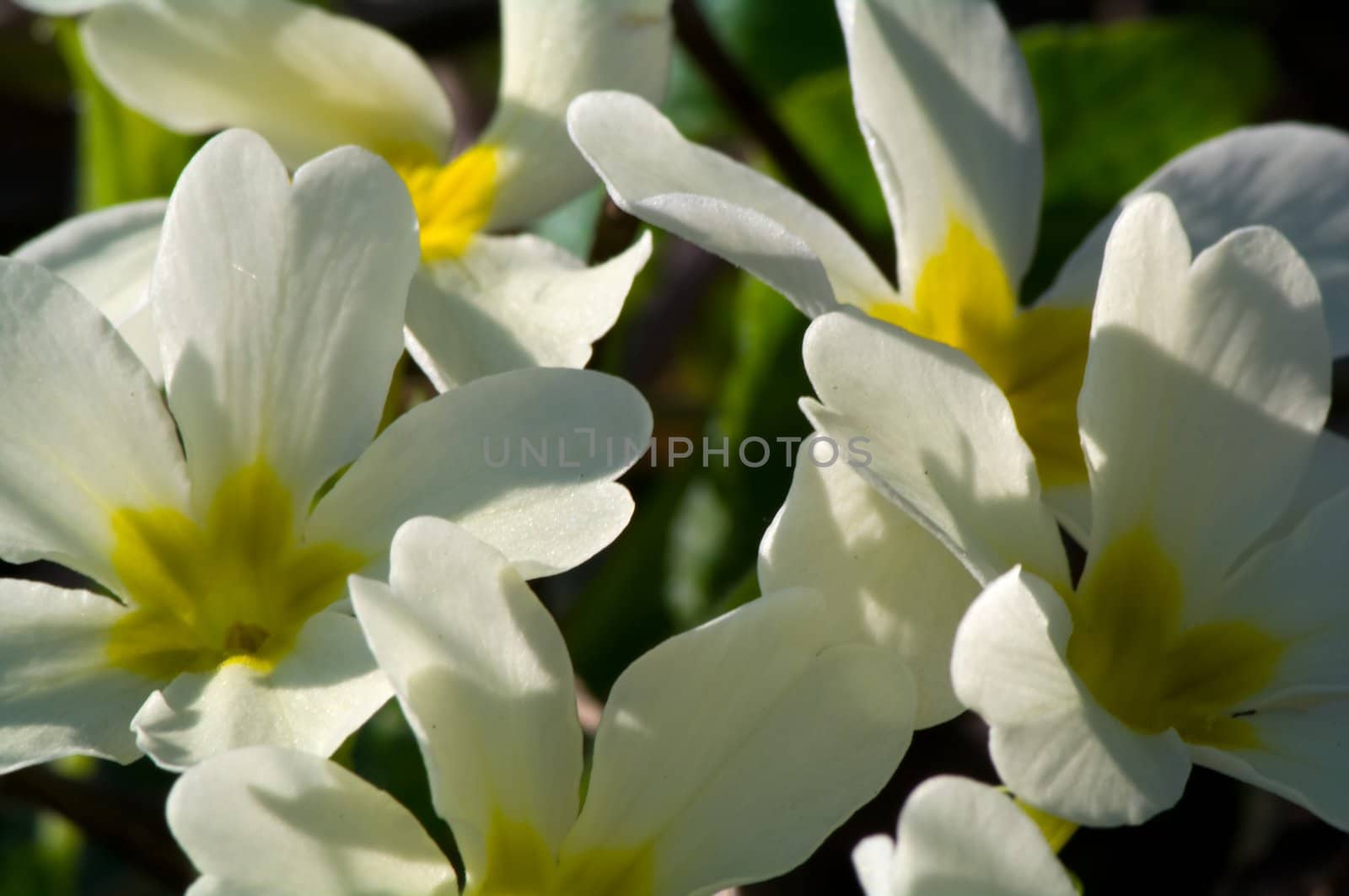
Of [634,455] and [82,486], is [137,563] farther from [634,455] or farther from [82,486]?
[634,455]

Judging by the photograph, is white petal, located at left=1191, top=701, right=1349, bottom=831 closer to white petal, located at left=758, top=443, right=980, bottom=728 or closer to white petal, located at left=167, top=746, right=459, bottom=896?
white petal, located at left=758, top=443, right=980, bottom=728

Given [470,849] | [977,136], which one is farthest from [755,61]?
[470,849]

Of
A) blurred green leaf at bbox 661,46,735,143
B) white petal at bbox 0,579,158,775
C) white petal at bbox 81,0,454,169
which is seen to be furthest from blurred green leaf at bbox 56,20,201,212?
white petal at bbox 0,579,158,775

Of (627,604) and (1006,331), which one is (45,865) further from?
(1006,331)

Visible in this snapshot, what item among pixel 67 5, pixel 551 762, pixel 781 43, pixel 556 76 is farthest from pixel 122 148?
pixel 551 762

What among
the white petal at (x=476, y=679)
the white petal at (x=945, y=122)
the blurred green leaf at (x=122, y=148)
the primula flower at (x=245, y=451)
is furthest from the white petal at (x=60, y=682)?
the blurred green leaf at (x=122, y=148)
